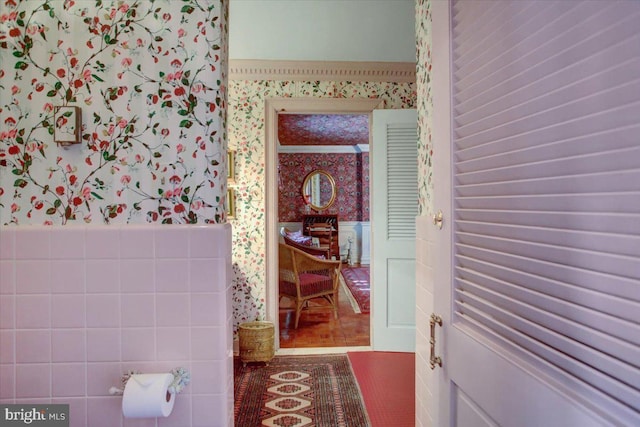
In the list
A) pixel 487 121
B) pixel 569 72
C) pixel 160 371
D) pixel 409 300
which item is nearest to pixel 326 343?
pixel 409 300

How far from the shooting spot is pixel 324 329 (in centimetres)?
409

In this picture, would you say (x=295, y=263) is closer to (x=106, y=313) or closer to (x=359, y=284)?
(x=359, y=284)

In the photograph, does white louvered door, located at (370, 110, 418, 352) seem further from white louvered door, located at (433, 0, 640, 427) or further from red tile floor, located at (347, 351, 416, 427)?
white louvered door, located at (433, 0, 640, 427)

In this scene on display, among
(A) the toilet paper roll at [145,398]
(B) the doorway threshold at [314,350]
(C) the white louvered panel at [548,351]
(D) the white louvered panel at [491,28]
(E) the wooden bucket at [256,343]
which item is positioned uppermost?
(D) the white louvered panel at [491,28]

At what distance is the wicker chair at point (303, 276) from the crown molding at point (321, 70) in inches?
67.6

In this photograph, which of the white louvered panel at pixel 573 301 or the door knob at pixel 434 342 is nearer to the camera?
the white louvered panel at pixel 573 301

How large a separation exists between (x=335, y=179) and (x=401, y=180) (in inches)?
211

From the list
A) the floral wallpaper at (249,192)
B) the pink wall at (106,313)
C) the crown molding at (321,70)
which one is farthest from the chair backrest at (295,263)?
the pink wall at (106,313)

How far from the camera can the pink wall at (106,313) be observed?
3.79ft

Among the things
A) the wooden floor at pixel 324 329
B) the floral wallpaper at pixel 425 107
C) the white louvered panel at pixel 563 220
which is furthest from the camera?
the wooden floor at pixel 324 329

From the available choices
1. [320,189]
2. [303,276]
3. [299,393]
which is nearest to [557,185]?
[299,393]

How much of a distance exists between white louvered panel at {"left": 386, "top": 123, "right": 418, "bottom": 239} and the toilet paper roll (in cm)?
260

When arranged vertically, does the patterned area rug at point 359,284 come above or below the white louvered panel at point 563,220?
below

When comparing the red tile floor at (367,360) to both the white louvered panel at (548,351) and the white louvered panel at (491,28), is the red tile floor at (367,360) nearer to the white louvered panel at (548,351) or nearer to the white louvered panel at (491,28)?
the white louvered panel at (548,351)
